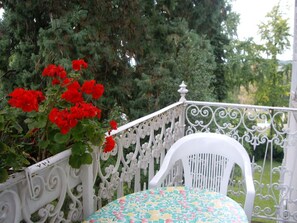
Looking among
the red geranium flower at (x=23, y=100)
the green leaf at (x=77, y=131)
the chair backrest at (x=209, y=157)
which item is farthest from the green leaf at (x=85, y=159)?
the chair backrest at (x=209, y=157)

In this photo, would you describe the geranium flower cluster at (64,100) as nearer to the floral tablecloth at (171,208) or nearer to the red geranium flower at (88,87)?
the red geranium flower at (88,87)

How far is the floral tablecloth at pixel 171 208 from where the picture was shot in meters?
1.50

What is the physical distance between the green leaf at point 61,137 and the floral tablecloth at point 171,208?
0.44m

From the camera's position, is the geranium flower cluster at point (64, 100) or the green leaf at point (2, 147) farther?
the geranium flower cluster at point (64, 100)

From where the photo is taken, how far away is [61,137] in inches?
49.1

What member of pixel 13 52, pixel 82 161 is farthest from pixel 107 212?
pixel 13 52

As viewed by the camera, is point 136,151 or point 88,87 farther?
point 136,151

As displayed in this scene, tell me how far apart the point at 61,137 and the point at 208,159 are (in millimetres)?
1565

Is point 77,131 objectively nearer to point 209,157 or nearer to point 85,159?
point 85,159

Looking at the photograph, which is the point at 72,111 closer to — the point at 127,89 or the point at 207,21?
the point at 127,89

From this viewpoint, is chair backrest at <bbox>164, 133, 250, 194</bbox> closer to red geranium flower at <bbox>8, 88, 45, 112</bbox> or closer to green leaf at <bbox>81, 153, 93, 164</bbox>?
green leaf at <bbox>81, 153, 93, 164</bbox>

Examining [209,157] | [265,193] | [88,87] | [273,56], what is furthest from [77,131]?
[273,56]

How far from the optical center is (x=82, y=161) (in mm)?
1354

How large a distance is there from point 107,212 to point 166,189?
47 cm
